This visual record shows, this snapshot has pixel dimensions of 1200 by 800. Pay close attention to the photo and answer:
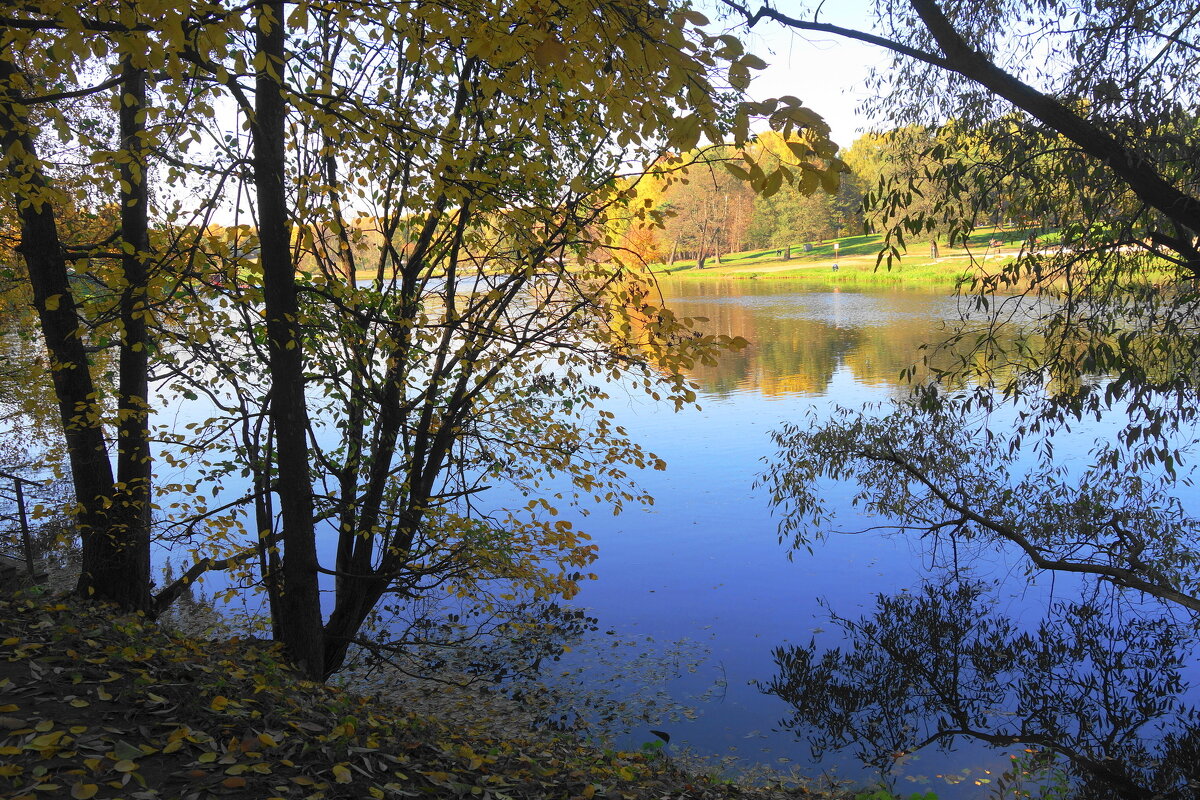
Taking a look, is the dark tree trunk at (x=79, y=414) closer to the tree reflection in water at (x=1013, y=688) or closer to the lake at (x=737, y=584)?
the lake at (x=737, y=584)

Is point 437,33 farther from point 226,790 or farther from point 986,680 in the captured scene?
point 986,680

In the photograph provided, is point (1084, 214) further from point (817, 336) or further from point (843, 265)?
point (843, 265)

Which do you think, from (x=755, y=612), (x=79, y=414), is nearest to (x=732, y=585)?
(x=755, y=612)

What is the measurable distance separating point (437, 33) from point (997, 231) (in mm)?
5986

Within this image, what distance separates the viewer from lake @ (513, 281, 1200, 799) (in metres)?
6.62

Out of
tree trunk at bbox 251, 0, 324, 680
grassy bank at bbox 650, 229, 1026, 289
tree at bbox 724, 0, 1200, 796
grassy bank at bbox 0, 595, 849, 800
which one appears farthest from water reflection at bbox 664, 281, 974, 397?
grassy bank at bbox 0, 595, 849, 800

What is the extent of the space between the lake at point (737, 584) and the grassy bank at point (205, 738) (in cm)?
225

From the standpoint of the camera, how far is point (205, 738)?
3018 mm

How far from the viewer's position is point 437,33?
3.79m

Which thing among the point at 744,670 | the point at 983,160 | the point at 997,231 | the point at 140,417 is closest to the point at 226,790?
Result: the point at 140,417

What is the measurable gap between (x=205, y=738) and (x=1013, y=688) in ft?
22.9

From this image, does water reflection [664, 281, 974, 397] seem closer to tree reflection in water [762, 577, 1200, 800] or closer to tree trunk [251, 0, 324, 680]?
tree reflection in water [762, 577, 1200, 800]

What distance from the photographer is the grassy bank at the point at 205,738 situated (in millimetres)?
2701

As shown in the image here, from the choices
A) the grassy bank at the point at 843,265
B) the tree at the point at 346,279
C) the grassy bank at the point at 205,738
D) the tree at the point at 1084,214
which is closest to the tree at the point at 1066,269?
the tree at the point at 1084,214
